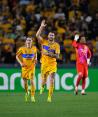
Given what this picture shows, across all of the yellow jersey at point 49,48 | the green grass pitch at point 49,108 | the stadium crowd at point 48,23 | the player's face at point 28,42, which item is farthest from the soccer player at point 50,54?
the stadium crowd at point 48,23

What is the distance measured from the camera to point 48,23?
1137 inches

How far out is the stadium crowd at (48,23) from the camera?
88.6ft

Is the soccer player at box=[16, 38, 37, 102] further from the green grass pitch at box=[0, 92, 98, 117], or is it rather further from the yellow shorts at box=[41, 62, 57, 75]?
the green grass pitch at box=[0, 92, 98, 117]

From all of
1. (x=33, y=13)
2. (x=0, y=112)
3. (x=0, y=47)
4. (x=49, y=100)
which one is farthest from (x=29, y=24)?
(x=0, y=112)

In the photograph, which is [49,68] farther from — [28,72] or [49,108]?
[49,108]

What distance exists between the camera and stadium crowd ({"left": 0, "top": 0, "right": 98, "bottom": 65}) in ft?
88.6

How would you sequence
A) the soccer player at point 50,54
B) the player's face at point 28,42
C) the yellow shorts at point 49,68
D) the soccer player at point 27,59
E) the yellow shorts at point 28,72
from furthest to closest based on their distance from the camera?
1. the yellow shorts at point 49,68
2. the soccer player at point 50,54
3. the soccer player at point 27,59
4. the yellow shorts at point 28,72
5. the player's face at point 28,42

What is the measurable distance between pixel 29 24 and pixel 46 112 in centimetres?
1429

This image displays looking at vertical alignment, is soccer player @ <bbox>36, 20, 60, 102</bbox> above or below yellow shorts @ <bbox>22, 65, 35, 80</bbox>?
above

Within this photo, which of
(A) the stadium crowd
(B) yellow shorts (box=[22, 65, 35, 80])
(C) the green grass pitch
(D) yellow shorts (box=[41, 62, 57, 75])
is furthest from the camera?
(A) the stadium crowd

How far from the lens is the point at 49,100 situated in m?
19.4

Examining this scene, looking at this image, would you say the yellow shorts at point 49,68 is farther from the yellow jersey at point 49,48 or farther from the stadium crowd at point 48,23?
the stadium crowd at point 48,23

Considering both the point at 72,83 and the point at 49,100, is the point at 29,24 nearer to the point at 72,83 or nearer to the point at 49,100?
the point at 72,83

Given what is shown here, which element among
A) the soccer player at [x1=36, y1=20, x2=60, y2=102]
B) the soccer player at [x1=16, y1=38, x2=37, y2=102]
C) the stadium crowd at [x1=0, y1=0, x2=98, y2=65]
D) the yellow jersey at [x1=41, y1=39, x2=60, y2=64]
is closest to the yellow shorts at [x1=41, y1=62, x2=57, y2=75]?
the soccer player at [x1=36, y1=20, x2=60, y2=102]
